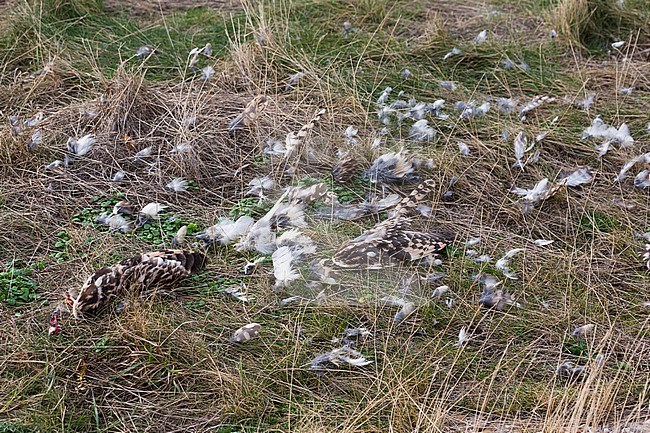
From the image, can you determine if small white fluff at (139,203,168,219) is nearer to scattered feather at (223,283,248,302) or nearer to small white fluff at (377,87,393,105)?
scattered feather at (223,283,248,302)

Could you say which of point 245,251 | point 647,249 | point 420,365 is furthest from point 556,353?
point 245,251

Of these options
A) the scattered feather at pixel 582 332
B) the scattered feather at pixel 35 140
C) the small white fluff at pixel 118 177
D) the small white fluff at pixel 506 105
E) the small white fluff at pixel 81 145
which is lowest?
the small white fluff at pixel 506 105

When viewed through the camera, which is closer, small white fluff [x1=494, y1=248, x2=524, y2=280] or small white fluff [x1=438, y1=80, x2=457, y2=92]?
small white fluff [x1=494, y1=248, x2=524, y2=280]

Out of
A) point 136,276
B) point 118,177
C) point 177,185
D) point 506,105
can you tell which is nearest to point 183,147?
point 177,185

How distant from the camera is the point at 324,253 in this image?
3168mm

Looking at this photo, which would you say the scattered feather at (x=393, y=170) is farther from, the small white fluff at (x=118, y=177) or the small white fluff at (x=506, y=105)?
the small white fluff at (x=118, y=177)

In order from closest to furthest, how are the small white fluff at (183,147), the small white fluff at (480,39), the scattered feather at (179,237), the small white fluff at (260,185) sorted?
the scattered feather at (179,237) → the small white fluff at (260,185) → the small white fluff at (183,147) → the small white fluff at (480,39)

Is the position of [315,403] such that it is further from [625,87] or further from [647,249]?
[625,87]

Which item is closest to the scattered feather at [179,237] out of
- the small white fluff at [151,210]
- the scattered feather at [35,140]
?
the small white fluff at [151,210]

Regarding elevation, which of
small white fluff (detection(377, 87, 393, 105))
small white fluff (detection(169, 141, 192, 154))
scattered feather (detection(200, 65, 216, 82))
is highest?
small white fluff (detection(169, 141, 192, 154))

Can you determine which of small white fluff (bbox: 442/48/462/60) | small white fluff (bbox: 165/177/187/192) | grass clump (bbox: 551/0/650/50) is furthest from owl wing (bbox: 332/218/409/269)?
grass clump (bbox: 551/0/650/50)

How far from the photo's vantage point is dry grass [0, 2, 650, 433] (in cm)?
252

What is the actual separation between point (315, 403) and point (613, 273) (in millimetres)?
1285

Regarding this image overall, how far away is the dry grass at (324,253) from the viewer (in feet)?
8.25
